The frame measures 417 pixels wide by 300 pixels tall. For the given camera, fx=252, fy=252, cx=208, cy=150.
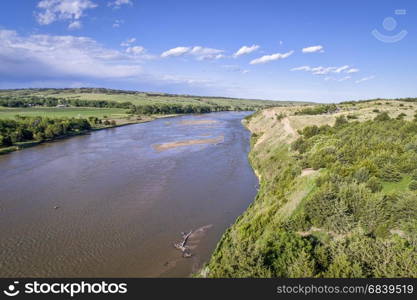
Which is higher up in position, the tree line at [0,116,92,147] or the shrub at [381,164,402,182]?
the shrub at [381,164,402,182]

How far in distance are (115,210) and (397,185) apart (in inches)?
913

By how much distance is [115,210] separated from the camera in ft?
82.0

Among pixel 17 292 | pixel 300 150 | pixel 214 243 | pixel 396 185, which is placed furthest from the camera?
pixel 300 150

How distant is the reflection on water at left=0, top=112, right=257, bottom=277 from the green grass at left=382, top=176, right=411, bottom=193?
12130mm

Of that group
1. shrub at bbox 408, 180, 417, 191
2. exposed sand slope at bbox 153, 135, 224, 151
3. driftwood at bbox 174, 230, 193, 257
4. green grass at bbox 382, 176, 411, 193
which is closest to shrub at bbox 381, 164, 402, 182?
green grass at bbox 382, 176, 411, 193

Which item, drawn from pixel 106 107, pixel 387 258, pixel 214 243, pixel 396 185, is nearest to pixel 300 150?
pixel 396 185

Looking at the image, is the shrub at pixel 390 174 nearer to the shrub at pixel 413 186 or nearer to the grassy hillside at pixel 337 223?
the grassy hillside at pixel 337 223

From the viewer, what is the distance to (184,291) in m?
7.89

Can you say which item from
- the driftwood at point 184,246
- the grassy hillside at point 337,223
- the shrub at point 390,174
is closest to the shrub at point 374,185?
the grassy hillside at point 337,223

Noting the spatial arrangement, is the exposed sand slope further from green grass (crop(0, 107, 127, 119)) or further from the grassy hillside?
green grass (crop(0, 107, 127, 119))

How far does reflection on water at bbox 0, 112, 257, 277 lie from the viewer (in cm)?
1770

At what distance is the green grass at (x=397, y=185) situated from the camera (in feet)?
48.3

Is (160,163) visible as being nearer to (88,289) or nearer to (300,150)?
(300,150)

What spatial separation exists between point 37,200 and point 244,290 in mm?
27778
